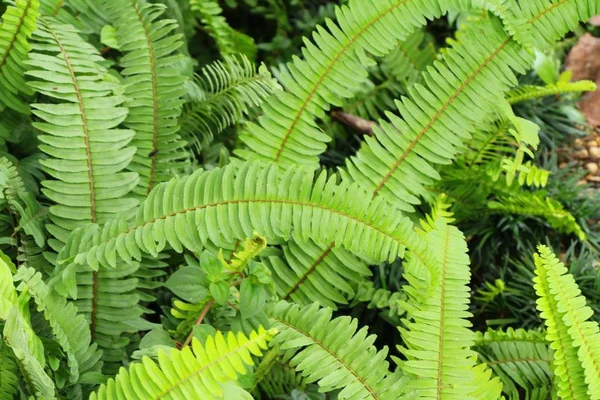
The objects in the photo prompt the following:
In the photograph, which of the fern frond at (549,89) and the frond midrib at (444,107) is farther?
the fern frond at (549,89)

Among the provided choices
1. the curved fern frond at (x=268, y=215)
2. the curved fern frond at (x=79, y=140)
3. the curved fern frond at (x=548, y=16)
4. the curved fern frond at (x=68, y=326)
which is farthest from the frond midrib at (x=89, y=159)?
the curved fern frond at (x=548, y=16)

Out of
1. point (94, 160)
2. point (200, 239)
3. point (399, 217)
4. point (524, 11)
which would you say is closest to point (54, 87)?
point (94, 160)

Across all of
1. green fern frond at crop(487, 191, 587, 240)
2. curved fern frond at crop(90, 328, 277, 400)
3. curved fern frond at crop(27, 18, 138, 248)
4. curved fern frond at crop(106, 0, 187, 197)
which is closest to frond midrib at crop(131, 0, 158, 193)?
curved fern frond at crop(106, 0, 187, 197)

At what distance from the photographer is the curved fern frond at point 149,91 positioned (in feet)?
7.86

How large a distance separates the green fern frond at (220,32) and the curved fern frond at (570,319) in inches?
63.7

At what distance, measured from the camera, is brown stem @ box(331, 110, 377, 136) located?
325 centimetres

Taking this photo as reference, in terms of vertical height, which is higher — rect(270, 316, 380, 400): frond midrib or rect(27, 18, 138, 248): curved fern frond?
rect(27, 18, 138, 248): curved fern frond

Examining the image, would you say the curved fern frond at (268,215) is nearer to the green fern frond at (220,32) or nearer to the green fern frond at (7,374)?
the green fern frond at (7,374)

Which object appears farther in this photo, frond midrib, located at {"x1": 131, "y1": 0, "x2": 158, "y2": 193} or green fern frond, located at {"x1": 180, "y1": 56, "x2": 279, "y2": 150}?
green fern frond, located at {"x1": 180, "y1": 56, "x2": 279, "y2": 150}

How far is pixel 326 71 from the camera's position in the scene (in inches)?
95.0

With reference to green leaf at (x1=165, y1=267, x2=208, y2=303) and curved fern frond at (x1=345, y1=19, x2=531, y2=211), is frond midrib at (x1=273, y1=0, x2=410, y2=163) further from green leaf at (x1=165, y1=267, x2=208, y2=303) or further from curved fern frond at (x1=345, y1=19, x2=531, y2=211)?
green leaf at (x1=165, y1=267, x2=208, y2=303)

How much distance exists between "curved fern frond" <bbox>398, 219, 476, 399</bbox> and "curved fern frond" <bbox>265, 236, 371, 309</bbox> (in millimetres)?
316

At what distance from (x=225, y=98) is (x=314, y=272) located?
→ 2.44 feet

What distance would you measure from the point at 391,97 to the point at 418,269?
1.58 m
